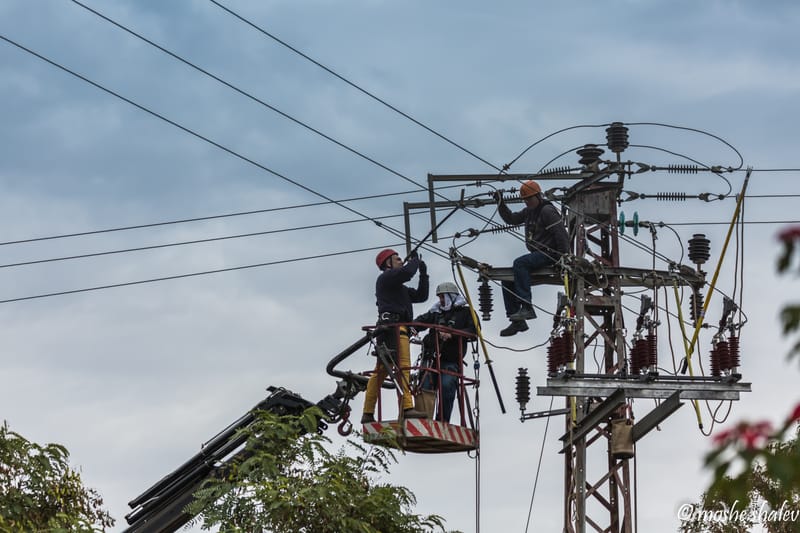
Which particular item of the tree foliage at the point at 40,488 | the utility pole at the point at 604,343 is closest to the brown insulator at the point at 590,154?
the utility pole at the point at 604,343

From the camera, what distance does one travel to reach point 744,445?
442 cm

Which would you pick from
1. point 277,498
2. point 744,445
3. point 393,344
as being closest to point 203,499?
point 277,498

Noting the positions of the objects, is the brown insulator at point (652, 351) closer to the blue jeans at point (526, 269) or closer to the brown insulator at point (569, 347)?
the brown insulator at point (569, 347)

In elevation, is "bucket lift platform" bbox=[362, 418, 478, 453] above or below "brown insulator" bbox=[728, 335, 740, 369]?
below

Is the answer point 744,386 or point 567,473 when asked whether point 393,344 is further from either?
point 744,386

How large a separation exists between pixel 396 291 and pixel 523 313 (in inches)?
65.0

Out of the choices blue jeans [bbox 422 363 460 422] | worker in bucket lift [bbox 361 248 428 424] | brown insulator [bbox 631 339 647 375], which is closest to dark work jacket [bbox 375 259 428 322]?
worker in bucket lift [bbox 361 248 428 424]

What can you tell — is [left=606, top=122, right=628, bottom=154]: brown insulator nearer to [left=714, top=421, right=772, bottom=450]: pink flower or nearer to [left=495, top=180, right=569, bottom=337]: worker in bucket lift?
[left=495, top=180, right=569, bottom=337]: worker in bucket lift

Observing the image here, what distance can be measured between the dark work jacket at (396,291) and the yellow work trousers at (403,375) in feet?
1.11

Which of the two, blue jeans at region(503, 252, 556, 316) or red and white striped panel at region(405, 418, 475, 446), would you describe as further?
blue jeans at region(503, 252, 556, 316)

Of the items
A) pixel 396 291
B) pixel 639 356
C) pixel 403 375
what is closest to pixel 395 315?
pixel 396 291

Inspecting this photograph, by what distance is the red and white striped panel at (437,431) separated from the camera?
55.3 ft

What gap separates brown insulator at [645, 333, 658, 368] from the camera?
56.4ft

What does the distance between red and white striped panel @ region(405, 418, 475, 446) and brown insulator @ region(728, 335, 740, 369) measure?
3.22 metres
